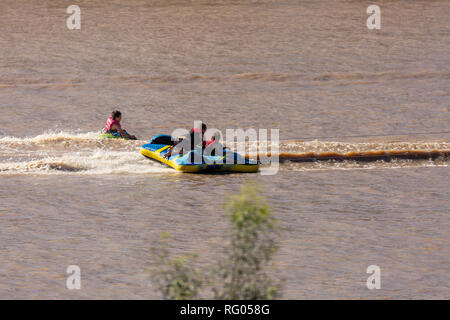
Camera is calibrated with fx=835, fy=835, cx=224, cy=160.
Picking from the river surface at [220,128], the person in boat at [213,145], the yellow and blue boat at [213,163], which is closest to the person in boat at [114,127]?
the river surface at [220,128]

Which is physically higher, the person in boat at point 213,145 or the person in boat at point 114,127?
the person in boat at point 114,127

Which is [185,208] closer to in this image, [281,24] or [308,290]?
[308,290]

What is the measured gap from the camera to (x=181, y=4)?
3766 cm

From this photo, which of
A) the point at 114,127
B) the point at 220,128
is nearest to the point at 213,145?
the point at 114,127

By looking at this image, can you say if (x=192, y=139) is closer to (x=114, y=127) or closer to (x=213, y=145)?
(x=213, y=145)

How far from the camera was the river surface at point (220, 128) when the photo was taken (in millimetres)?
11414

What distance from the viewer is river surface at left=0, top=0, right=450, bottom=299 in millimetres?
11414

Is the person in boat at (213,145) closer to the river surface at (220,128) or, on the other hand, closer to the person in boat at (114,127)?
the river surface at (220,128)

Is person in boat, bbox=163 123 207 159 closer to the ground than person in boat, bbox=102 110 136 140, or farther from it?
closer to the ground

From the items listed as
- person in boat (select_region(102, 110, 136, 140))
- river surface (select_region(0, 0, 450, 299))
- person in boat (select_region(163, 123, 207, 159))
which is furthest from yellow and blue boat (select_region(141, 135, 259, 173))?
person in boat (select_region(102, 110, 136, 140))

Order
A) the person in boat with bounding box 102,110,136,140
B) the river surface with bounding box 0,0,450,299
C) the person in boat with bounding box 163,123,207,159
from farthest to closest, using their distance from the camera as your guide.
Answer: the person in boat with bounding box 102,110,136,140 < the person in boat with bounding box 163,123,207,159 < the river surface with bounding box 0,0,450,299

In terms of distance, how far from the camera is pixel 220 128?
72.4 ft

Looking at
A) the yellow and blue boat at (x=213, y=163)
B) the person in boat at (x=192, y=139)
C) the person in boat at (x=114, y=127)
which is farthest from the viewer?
the person in boat at (x=114, y=127)

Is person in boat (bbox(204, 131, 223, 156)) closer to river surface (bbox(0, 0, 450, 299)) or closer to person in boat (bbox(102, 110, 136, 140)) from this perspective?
river surface (bbox(0, 0, 450, 299))
